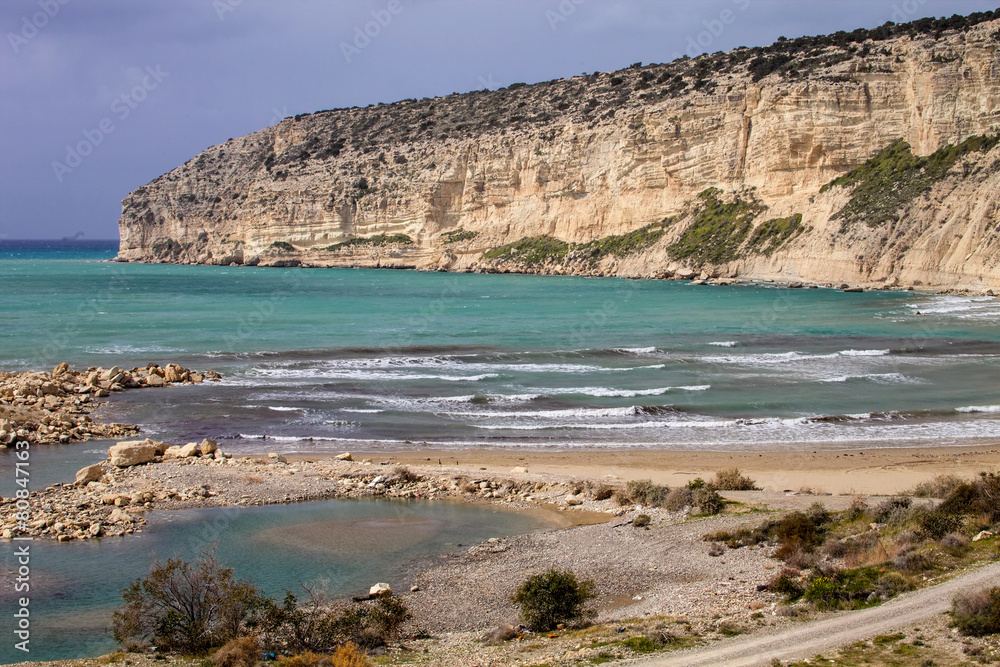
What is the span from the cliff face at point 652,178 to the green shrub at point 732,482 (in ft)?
160

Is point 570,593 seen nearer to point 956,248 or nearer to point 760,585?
point 760,585

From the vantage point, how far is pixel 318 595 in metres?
9.91

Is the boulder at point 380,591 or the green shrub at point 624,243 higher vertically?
the green shrub at point 624,243

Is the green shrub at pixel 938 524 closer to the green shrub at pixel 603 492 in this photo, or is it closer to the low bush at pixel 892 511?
the low bush at pixel 892 511

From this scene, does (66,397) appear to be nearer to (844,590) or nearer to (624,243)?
(844,590)

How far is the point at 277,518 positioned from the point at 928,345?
3120 centimetres

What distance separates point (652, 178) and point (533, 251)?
1711 cm

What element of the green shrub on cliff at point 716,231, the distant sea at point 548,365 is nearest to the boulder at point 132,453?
the distant sea at point 548,365

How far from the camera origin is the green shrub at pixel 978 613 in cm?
817

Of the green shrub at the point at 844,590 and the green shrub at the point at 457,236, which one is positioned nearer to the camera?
the green shrub at the point at 844,590

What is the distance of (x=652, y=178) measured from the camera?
280 ft

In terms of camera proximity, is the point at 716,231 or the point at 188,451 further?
the point at 716,231

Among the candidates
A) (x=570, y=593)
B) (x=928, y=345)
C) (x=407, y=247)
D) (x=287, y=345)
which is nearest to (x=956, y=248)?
(x=928, y=345)

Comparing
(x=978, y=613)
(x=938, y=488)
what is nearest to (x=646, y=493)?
(x=938, y=488)
